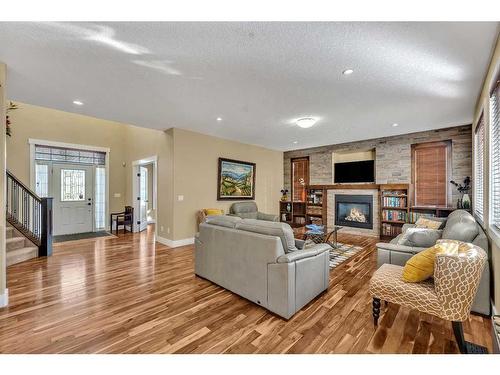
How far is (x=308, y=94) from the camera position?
305 cm

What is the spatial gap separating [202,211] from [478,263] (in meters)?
4.53

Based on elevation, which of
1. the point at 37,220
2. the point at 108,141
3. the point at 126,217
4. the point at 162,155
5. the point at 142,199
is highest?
the point at 108,141

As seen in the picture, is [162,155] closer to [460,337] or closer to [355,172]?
[355,172]

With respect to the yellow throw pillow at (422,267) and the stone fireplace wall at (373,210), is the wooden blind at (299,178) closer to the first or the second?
the stone fireplace wall at (373,210)

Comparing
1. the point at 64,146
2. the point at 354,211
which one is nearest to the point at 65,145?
the point at 64,146

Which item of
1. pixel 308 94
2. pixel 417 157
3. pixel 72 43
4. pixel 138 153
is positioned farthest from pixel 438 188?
pixel 138 153

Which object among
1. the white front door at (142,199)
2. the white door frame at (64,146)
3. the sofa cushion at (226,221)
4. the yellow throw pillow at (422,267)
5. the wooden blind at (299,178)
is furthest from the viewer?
the wooden blind at (299,178)

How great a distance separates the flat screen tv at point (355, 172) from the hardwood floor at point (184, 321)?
3.56m

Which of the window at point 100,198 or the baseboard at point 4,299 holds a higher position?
the window at point 100,198

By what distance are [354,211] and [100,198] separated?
7417mm

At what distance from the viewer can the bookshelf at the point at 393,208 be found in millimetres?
5391

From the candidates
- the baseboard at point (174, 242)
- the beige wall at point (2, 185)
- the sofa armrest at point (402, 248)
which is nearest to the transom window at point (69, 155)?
the baseboard at point (174, 242)

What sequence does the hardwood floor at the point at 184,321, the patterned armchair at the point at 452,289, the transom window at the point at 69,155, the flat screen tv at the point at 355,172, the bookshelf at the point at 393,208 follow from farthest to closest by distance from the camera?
the flat screen tv at the point at 355,172 < the transom window at the point at 69,155 < the bookshelf at the point at 393,208 < the hardwood floor at the point at 184,321 < the patterned armchair at the point at 452,289

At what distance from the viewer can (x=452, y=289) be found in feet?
5.51
